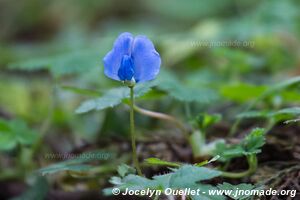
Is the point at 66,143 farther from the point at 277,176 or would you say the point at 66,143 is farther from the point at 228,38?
the point at 228,38

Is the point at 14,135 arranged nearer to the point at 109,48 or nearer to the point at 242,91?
the point at 242,91

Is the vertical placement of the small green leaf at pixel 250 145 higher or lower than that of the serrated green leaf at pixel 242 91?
lower

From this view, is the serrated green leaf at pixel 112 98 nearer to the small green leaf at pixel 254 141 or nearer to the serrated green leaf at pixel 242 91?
the small green leaf at pixel 254 141

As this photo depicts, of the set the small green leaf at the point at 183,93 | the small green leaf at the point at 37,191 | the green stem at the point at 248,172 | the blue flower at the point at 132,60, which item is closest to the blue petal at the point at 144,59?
the blue flower at the point at 132,60

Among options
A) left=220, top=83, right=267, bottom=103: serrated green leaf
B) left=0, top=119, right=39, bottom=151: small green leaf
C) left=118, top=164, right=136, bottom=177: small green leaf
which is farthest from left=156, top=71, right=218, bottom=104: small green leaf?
left=0, top=119, right=39, bottom=151: small green leaf

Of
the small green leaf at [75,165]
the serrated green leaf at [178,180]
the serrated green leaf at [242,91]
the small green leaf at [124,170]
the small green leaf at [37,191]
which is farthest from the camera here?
the serrated green leaf at [242,91]

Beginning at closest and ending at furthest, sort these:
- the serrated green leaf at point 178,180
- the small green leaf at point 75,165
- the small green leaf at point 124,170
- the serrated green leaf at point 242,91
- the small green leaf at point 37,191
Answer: the serrated green leaf at point 178,180 < the small green leaf at point 124,170 < the small green leaf at point 75,165 < the small green leaf at point 37,191 < the serrated green leaf at point 242,91

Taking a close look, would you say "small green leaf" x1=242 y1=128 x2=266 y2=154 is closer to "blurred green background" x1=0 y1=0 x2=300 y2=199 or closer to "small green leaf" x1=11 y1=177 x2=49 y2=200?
"blurred green background" x1=0 y1=0 x2=300 y2=199
